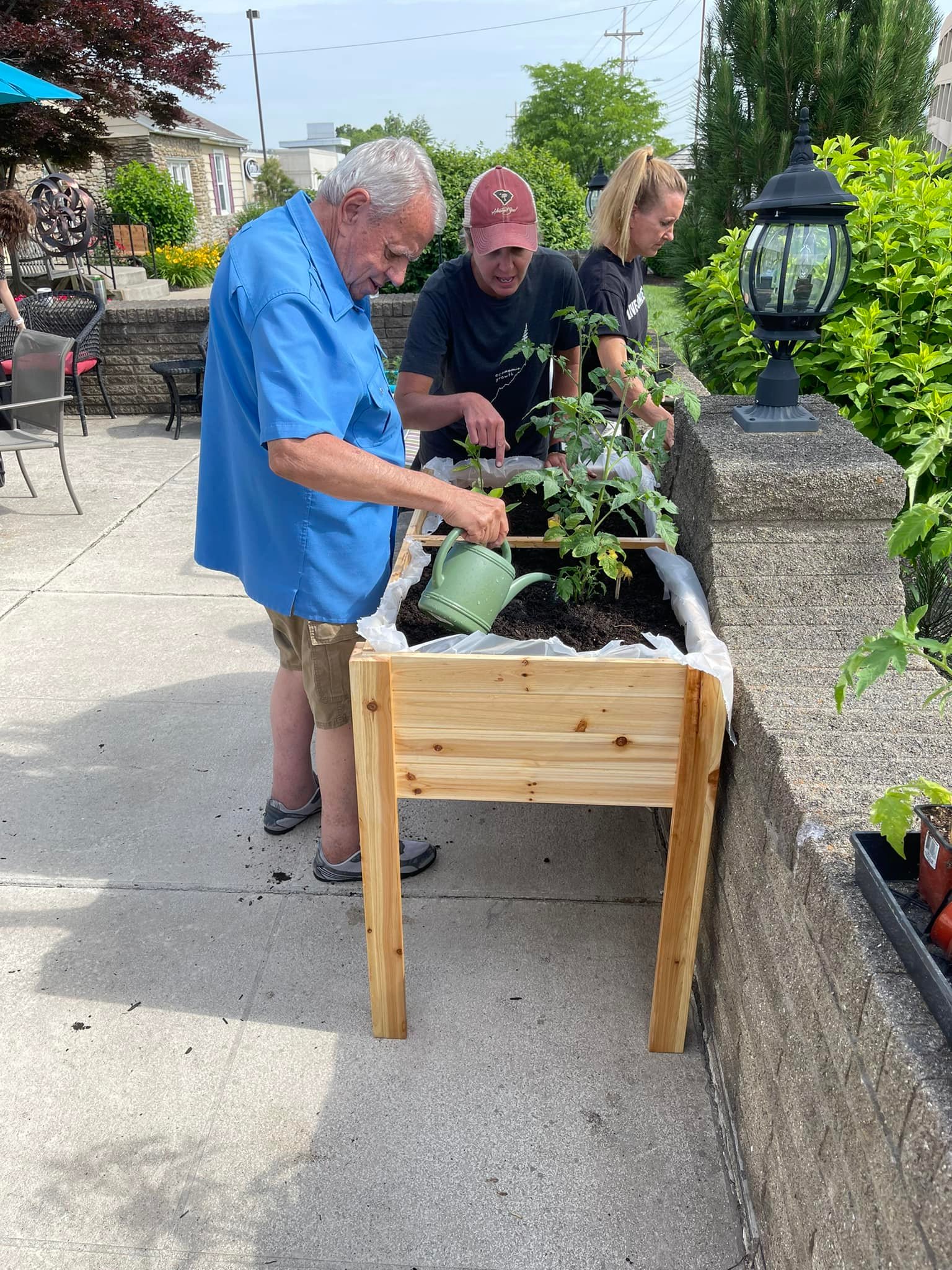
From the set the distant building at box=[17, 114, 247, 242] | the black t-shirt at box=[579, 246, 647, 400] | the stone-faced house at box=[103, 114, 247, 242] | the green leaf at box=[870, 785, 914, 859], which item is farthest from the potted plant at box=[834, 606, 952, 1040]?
the stone-faced house at box=[103, 114, 247, 242]

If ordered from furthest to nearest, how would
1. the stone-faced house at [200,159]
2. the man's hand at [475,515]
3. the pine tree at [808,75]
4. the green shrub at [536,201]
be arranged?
the stone-faced house at [200,159], the green shrub at [536,201], the pine tree at [808,75], the man's hand at [475,515]

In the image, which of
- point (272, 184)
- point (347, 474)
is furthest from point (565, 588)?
point (272, 184)

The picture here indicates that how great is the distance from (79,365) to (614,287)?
5693 millimetres

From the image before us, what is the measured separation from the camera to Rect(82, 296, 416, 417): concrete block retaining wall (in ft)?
25.6

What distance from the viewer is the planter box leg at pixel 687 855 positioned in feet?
6.11

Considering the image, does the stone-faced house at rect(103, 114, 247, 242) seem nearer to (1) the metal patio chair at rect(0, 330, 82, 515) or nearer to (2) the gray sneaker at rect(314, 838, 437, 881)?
(1) the metal patio chair at rect(0, 330, 82, 515)

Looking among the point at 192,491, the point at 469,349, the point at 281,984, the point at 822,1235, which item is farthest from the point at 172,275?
the point at 822,1235

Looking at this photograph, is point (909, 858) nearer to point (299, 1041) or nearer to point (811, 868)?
point (811, 868)

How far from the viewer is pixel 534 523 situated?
2.98 m

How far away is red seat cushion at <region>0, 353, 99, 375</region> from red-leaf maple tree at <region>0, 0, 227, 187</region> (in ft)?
17.1

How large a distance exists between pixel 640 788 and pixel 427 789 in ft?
1.46

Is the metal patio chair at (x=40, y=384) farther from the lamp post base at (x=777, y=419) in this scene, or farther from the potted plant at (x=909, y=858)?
the potted plant at (x=909, y=858)

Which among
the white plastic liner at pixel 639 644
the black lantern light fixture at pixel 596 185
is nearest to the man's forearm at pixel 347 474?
the white plastic liner at pixel 639 644

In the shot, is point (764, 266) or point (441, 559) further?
point (764, 266)
